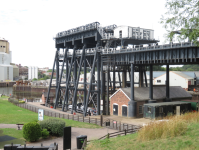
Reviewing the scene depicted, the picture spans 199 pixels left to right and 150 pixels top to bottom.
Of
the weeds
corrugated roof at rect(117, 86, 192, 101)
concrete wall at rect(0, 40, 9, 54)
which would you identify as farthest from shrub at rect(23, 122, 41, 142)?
concrete wall at rect(0, 40, 9, 54)

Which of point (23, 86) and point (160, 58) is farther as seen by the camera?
point (23, 86)

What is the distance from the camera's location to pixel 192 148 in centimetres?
1204

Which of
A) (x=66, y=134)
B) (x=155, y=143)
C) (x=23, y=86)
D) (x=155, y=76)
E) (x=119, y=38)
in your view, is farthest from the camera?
(x=23, y=86)

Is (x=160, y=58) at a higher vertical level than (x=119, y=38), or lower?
lower

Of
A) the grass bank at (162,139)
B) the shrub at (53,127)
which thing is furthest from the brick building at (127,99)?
the grass bank at (162,139)

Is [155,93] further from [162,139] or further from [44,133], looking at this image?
[162,139]

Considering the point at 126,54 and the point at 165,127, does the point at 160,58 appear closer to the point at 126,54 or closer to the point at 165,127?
the point at 126,54

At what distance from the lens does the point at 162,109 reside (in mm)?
33406

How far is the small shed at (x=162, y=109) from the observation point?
1296 inches

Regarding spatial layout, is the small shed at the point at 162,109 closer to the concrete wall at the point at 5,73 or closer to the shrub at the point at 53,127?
the shrub at the point at 53,127

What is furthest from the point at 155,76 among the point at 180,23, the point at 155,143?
the point at 155,143

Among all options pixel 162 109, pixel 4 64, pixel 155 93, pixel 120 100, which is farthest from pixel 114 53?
pixel 4 64

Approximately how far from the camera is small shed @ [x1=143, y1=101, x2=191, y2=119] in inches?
1296

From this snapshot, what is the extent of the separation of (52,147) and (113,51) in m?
28.1
